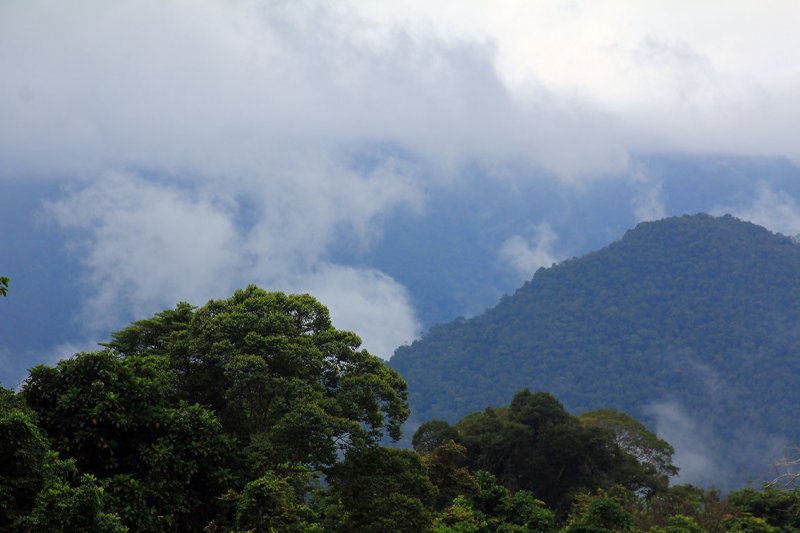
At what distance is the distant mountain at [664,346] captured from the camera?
422 ft

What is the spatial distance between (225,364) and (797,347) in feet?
496

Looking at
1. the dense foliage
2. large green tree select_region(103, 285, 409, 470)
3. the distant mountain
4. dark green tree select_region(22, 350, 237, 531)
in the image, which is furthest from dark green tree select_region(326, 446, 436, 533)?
the distant mountain

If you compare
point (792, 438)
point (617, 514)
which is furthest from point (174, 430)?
point (792, 438)

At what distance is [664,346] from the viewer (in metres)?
150

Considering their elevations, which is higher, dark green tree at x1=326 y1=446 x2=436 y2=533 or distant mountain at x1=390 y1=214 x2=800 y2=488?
distant mountain at x1=390 y1=214 x2=800 y2=488

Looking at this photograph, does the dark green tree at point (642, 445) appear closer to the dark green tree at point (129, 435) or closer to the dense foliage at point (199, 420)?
the dense foliage at point (199, 420)

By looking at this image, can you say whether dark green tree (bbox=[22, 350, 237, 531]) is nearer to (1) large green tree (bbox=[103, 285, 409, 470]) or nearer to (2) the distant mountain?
(1) large green tree (bbox=[103, 285, 409, 470])

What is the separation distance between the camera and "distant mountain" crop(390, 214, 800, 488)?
128750 millimetres

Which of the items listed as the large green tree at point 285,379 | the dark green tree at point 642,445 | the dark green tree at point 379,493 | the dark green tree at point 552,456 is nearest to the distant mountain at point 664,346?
the dark green tree at point 642,445

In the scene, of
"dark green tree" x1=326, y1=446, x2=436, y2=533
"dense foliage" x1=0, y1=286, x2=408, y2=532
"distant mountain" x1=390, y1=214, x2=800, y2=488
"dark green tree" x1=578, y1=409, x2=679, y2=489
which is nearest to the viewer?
"dense foliage" x1=0, y1=286, x2=408, y2=532

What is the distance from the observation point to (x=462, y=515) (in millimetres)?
21984

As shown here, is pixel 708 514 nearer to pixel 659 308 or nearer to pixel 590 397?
pixel 590 397

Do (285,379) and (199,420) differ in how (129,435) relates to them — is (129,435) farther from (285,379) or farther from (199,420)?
(285,379)

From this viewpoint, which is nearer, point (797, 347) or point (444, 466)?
point (444, 466)
